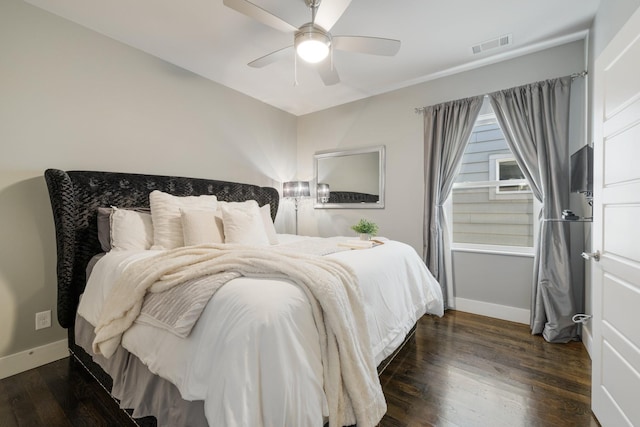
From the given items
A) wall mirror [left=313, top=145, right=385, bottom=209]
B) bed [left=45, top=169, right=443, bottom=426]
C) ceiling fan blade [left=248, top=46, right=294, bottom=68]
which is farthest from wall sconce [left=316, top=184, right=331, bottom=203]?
ceiling fan blade [left=248, top=46, right=294, bottom=68]

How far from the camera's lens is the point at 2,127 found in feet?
6.56

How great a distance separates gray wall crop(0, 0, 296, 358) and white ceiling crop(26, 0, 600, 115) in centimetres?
21

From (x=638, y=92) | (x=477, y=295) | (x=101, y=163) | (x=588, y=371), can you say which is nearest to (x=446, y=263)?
(x=477, y=295)

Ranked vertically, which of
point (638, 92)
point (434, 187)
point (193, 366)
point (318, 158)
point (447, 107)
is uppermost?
point (447, 107)

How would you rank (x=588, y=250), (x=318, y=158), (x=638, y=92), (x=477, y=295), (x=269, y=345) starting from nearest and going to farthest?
(x=269, y=345) → (x=638, y=92) → (x=588, y=250) → (x=477, y=295) → (x=318, y=158)

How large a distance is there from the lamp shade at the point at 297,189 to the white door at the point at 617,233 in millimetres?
3109

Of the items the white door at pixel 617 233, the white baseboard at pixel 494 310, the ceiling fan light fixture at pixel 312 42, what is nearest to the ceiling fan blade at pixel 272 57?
the ceiling fan light fixture at pixel 312 42

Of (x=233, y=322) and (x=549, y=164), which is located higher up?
(x=549, y=164)

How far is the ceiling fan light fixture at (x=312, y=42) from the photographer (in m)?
1.94

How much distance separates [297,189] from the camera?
13.6 ft

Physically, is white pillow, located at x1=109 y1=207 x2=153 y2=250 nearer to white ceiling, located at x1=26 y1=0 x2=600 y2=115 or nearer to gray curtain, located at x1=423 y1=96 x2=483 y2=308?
white ceiling, located at x1=26 y1=0 x2=600 y2=115

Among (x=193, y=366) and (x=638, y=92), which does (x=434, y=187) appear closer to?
(x=638, y=92)

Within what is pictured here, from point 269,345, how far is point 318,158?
365 cm

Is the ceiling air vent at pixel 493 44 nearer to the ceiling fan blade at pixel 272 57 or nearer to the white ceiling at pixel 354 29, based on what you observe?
the white ceiling at pixel 354 29
